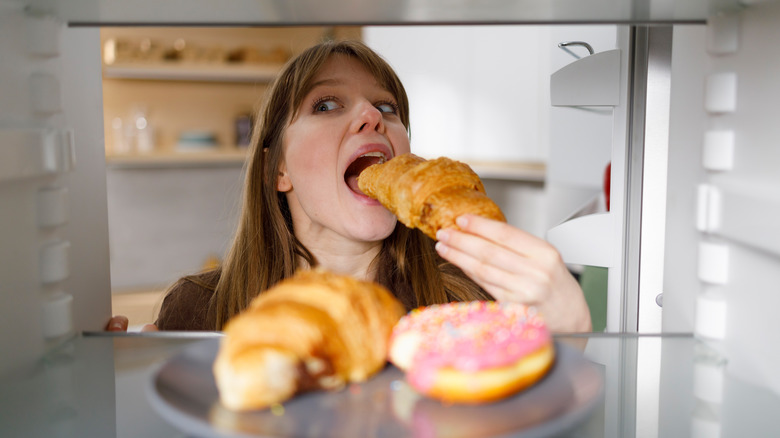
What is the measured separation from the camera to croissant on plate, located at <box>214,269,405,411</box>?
1.52 ft

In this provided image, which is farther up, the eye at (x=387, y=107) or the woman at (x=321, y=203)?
the eye at (x=387, y=107)

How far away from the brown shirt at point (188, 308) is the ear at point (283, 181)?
32 centimetres

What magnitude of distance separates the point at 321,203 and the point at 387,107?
10.7 inches

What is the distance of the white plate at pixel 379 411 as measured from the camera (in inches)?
17.5

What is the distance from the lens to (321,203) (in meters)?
1.31

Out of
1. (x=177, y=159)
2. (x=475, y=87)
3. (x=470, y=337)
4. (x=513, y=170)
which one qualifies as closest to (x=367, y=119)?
(x=470, y=337)

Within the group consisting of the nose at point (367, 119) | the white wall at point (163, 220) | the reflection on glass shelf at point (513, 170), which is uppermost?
the nose at point (367, 119)

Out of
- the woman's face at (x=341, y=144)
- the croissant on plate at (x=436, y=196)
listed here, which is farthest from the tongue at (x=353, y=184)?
the croissant on plate at (x=436, y=196)

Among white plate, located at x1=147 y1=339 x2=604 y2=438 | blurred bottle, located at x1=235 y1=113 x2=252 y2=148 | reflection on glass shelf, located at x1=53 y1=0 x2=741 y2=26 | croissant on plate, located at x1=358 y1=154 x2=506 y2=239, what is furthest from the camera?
blurred bottle, located at x1=235 y1=113 x2=252 y2=148

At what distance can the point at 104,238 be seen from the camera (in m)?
1.03

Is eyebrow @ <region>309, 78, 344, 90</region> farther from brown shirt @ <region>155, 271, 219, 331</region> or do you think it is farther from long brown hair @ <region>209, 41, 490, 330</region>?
brown shirt @ <region>155, 271, 219, 331</region>

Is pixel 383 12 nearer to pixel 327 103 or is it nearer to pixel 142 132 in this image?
pixel 327 103

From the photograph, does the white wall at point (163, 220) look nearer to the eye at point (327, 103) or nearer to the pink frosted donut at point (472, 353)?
the eye at point (327, 103)

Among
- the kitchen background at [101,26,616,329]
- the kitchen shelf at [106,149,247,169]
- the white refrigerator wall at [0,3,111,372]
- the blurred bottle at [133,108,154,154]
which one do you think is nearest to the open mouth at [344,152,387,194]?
the white refrigerator wall at [0,3,111,372]
